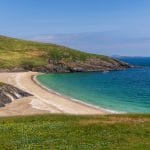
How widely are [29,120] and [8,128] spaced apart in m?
4.83

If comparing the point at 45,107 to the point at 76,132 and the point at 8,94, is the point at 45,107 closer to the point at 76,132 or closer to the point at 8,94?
the point at 8,94

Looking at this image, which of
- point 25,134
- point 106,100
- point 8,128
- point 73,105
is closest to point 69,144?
point 25,134

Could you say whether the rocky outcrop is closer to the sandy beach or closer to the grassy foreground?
the sandy beach

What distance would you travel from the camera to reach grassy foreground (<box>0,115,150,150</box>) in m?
34.2

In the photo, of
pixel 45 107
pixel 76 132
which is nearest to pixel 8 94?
pixel 45 107

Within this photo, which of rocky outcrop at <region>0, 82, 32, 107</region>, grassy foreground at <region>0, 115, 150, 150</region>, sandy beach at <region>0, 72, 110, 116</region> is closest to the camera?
grassy foreground at <region>0, 115, 150, 150</region>

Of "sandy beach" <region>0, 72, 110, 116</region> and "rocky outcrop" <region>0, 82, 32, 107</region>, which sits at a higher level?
"rocky outcrop" <region>0, 82, 32, 107</region>

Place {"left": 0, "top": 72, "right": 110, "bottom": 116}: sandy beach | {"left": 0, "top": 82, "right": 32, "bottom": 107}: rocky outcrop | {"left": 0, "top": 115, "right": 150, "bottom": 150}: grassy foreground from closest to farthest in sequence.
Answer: {"left": 0, "top": 115, "right": 150, "bottom": 150}: grassy foreground → {"left": 0, "top": 72, "right": 110, "bottom": 116}: sandy beach → {"left": 0, "top": 82, "right": 32, "bottom": 107}: rocky outcrop

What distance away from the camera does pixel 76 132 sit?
38.4 m

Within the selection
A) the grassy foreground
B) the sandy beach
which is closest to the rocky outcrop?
the sandy beach

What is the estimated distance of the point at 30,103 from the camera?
8619 cm

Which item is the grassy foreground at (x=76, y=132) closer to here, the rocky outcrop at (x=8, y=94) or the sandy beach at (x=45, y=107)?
the sandy beach at (x=45, y=107)

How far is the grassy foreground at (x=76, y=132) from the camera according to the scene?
34.2 metres

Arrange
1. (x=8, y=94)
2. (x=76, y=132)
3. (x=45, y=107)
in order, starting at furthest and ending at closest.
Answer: (x=8, y=94), (x=45, y=107), (x=76, y=132)
